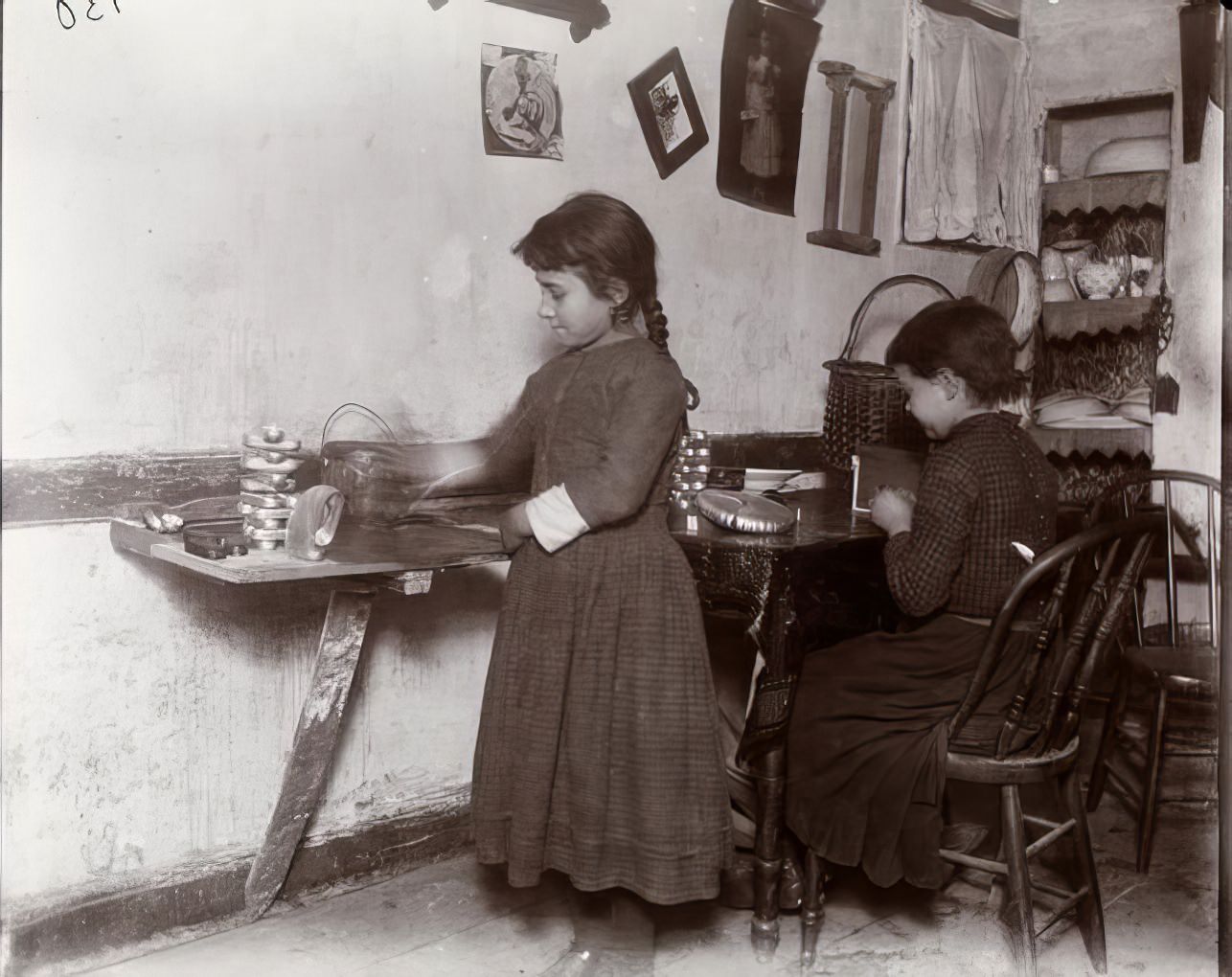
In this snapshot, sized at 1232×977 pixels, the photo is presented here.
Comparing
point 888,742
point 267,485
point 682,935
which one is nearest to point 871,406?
point 888,742

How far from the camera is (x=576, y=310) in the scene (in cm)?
174

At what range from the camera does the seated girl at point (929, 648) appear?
182cm

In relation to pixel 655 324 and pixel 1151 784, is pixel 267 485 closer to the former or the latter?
pixel 655 324

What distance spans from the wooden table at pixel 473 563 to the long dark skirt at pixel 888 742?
7 centimetres

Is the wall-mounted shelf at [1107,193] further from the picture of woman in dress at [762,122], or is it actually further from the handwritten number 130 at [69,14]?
the handwritten number 130 at [69,14]

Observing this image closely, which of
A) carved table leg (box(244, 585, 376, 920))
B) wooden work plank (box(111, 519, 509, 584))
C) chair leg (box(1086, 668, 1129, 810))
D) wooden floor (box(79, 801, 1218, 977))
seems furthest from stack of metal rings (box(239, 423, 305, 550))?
chair leg (box(1086, 668, 1129, 810))

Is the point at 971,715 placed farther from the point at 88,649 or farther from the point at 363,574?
the point at 88,649

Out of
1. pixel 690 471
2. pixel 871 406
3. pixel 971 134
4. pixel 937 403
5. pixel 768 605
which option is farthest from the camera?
pixel 871 406

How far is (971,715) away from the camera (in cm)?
185

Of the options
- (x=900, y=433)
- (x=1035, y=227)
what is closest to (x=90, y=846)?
(x=900, y=433)

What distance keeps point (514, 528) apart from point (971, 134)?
1.22m

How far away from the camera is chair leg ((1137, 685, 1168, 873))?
2260mm

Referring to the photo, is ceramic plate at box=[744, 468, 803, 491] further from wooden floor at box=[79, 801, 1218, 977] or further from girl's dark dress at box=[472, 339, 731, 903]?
wooden floor at box=[79, 801, 1218, 977]

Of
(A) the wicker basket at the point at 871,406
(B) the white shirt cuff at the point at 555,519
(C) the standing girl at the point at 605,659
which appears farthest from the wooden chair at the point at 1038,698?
(B) the white shirt cuff at the point at 555,519
